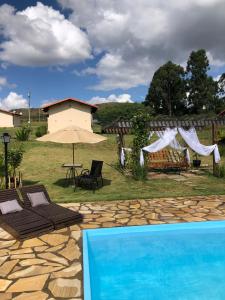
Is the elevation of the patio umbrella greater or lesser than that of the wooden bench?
greater

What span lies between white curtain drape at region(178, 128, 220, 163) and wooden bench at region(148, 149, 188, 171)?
1.14m

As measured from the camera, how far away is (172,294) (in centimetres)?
509

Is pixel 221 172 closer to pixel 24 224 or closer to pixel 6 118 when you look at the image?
pixel 24 224

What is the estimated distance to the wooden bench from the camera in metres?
14.0

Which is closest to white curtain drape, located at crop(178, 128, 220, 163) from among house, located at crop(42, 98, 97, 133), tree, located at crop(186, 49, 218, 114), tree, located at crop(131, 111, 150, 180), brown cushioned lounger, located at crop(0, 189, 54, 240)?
tree, located at crop(131, 111, 150, 180)

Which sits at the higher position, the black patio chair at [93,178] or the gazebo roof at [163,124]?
the gazebo roof at [163,124]

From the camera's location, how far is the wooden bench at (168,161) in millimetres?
14027

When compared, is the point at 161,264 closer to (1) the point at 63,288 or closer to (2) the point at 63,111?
(1) the point at 63,288

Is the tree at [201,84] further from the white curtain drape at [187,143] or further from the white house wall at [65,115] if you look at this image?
the white curtain drape at [187,143]

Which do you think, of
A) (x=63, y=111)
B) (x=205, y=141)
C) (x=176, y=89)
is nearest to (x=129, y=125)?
(x=205, y=141)

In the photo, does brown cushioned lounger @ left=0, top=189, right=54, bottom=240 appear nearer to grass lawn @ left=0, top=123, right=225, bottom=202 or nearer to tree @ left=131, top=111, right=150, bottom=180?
grass lawn @ left=0, top=123, right=225, bottom=202

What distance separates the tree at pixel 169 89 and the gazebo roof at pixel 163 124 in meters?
35.4

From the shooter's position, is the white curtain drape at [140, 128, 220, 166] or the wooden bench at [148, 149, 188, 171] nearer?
Answer: the white curtain drape at [140, 128, 220, 166]

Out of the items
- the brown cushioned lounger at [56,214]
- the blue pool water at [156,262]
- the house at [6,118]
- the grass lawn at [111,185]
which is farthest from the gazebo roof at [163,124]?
the house at [6,118]
